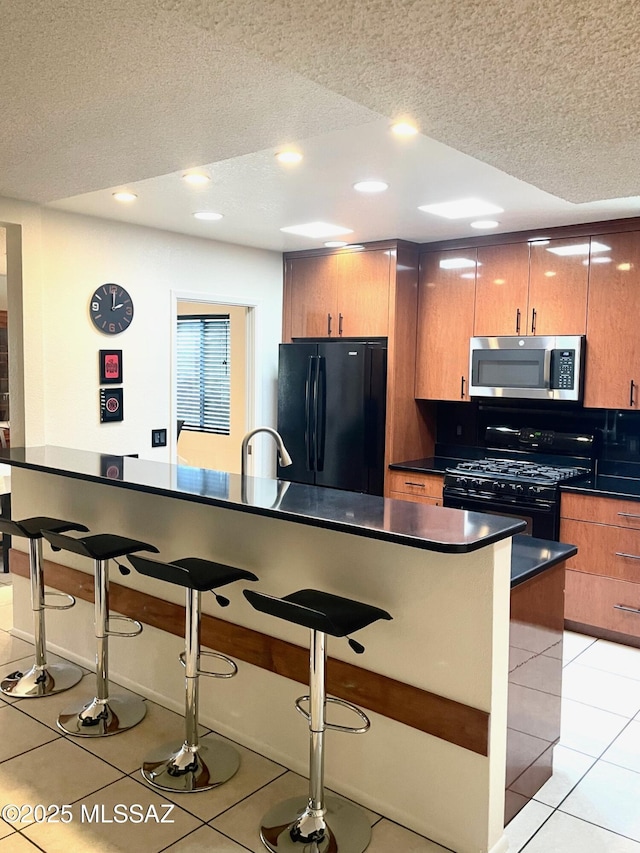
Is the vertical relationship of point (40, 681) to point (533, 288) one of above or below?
below

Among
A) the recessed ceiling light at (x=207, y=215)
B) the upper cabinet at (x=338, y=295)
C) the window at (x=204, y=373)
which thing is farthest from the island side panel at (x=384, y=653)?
the window at (x=204, y=373)

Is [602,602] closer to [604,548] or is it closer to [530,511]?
[604,548]

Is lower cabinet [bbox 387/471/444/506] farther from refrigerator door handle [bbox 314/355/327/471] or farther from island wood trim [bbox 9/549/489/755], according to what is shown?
island wood trim [bbox 9/549/489/755]

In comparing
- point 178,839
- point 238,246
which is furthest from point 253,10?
point 238,246

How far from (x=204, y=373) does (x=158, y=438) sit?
7.93 ft

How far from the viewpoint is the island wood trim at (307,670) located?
7.29ft

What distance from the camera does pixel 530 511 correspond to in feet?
14.1

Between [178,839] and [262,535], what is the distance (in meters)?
1.03

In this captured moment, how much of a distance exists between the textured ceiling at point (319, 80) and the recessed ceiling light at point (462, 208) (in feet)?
3.35

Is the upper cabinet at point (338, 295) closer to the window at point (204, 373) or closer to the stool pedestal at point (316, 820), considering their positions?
the window at point (204, 373)

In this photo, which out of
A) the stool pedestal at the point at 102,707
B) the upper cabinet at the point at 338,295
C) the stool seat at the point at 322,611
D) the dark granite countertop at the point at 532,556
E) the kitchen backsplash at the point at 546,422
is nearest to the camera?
the stool seat at the point at 322,611

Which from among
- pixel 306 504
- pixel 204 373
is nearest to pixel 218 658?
pixel 306 504

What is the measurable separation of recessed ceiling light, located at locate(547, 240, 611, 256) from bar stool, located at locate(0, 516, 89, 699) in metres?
3.18

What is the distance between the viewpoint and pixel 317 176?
3352mm
